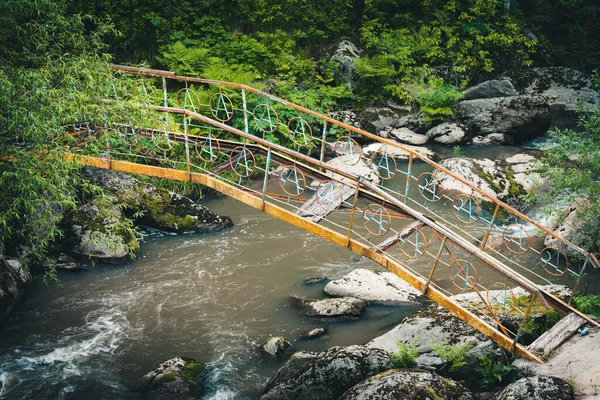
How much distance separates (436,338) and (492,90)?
471 inches

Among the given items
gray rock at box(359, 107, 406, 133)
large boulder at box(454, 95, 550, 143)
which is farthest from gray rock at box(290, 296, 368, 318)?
large boulder at box(454, 95, 550, 143)

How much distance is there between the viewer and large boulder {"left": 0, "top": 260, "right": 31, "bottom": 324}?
915 centimetres

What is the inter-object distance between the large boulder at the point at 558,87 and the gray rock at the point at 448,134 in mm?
2945

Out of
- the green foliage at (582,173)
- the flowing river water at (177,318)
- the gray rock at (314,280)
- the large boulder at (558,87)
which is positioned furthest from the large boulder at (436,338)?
the large boulder at (558,87)

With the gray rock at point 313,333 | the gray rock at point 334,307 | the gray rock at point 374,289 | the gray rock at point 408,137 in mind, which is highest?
the gray rock at point 408,137

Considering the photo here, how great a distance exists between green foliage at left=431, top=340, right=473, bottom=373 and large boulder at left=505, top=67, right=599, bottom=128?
11899mm

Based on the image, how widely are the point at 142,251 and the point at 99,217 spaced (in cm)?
107

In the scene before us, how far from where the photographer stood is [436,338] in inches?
309

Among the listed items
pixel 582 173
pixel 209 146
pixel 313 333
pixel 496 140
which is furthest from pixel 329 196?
pixel 496 140

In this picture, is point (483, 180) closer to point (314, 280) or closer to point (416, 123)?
point (416, 123)

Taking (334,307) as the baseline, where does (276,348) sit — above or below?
below

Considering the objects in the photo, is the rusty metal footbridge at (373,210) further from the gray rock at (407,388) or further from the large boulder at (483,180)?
the gray rock at (407,388)

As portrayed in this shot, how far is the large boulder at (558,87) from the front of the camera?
1752 centimetres

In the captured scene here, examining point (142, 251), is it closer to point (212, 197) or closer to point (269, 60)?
point (212, 197)
